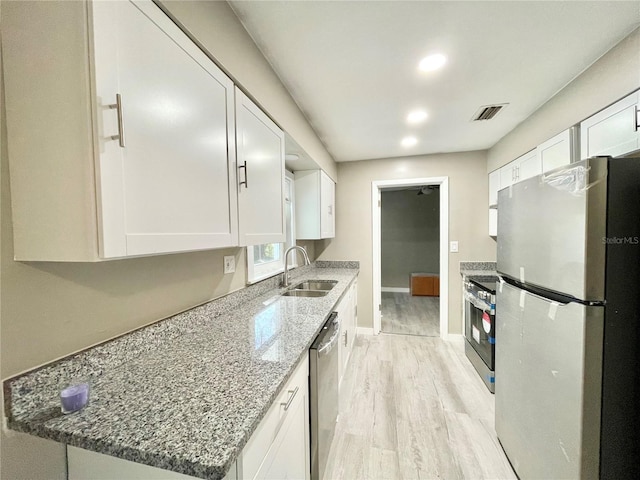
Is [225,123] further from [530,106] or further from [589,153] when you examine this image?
[530,106]

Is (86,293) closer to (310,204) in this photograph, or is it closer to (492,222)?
(310,204)

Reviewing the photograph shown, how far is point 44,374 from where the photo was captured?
671mm

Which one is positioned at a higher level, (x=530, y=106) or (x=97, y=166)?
(x=530, y=106)

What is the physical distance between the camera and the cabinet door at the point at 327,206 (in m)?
2.80

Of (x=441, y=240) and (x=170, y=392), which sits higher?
(x=441, y=240)

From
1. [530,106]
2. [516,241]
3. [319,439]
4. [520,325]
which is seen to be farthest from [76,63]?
[530,106]

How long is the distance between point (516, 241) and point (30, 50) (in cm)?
198

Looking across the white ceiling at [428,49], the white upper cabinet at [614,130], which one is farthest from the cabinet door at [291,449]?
the white upper cabinet at [614,130]

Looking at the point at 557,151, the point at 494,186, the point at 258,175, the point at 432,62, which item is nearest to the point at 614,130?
the point at 557,151

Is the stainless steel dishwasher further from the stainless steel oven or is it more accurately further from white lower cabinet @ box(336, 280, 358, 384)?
the stainless steel oven

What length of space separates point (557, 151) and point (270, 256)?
2.45 m

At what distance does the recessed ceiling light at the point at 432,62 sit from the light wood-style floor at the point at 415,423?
2.39 meters

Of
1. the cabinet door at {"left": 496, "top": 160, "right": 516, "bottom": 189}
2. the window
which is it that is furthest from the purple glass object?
the cabinet door at {"left": 496, "top": 160, "right": 516, "bottom": 189}

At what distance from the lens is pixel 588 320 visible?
93 centimetres
